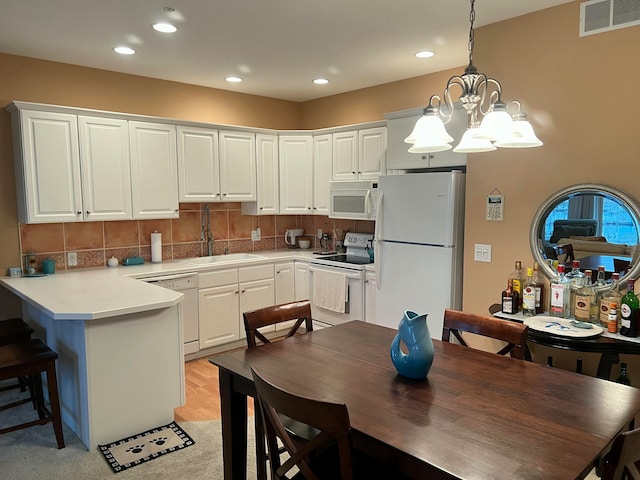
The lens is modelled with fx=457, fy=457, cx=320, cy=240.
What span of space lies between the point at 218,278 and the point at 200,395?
112 cm

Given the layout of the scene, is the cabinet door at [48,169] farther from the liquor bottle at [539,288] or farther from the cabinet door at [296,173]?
the liquor bottle at [539,288]

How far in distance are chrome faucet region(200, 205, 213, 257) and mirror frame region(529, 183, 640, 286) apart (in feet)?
10.2

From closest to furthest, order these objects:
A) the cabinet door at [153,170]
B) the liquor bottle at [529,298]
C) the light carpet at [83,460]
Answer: the light carpet at [83,460] → the liquor bottle at [529,298] → the cabinet door at [153,170]

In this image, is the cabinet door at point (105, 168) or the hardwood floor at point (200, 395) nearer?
the hardwood floor at point (200, 395)

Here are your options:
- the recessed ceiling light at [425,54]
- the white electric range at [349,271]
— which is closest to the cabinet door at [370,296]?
the white electric range at [349,271]

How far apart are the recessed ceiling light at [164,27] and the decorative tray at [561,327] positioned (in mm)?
2918

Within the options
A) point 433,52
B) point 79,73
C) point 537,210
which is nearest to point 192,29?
point 79,73

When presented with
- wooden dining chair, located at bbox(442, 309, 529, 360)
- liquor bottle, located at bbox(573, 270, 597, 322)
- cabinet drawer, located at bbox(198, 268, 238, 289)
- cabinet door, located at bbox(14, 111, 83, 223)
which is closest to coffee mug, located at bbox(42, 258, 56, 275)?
cabinet door, located at bbox(14, 111, 83, 223)

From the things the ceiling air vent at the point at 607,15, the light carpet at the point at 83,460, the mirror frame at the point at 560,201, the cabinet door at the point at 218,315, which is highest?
the ceiling air vent at the point at 607,15

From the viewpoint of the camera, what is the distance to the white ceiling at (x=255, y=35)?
9.00 feet

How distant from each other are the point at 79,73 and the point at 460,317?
3.69 meters

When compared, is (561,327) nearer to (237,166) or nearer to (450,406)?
(450,406)

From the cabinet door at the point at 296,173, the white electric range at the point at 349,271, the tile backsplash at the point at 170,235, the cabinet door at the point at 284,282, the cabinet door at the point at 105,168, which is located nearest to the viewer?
the cabinet door at the point at 105,168

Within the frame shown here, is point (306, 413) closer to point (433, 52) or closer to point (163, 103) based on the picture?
point (433, 52)
